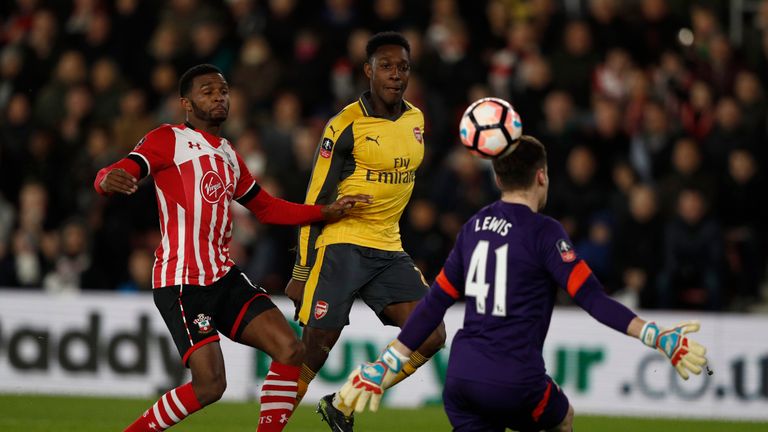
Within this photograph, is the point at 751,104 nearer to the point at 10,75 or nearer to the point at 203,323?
the point at 203,323

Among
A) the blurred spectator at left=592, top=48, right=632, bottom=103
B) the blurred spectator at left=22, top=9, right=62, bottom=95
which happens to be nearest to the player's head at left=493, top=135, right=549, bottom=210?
the blurred spectator at left=592, top=48, right=632, bottom=103

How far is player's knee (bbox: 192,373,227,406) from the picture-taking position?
734 centimetres

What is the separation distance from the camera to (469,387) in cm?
582

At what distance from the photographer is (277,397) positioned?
7.76 meters

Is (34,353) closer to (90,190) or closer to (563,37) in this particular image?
(90,190)

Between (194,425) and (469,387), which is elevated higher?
(469,387)

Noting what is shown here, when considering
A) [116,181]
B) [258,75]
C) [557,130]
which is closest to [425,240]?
[557,130]

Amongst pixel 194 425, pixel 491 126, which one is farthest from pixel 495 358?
pixel 194 425

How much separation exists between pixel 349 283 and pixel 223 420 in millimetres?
3162

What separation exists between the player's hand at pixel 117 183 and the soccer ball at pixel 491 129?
198cm

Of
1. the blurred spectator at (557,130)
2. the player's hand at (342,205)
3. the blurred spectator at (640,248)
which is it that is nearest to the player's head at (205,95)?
the player's hand at (342,205)

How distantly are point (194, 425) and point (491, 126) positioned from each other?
17.1 ft

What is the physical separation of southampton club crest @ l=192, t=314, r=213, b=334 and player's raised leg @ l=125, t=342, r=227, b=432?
11cm

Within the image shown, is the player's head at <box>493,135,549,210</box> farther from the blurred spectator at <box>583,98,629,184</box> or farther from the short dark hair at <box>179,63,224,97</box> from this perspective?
the blurred spectator at <box>583,98,629,184</box>
